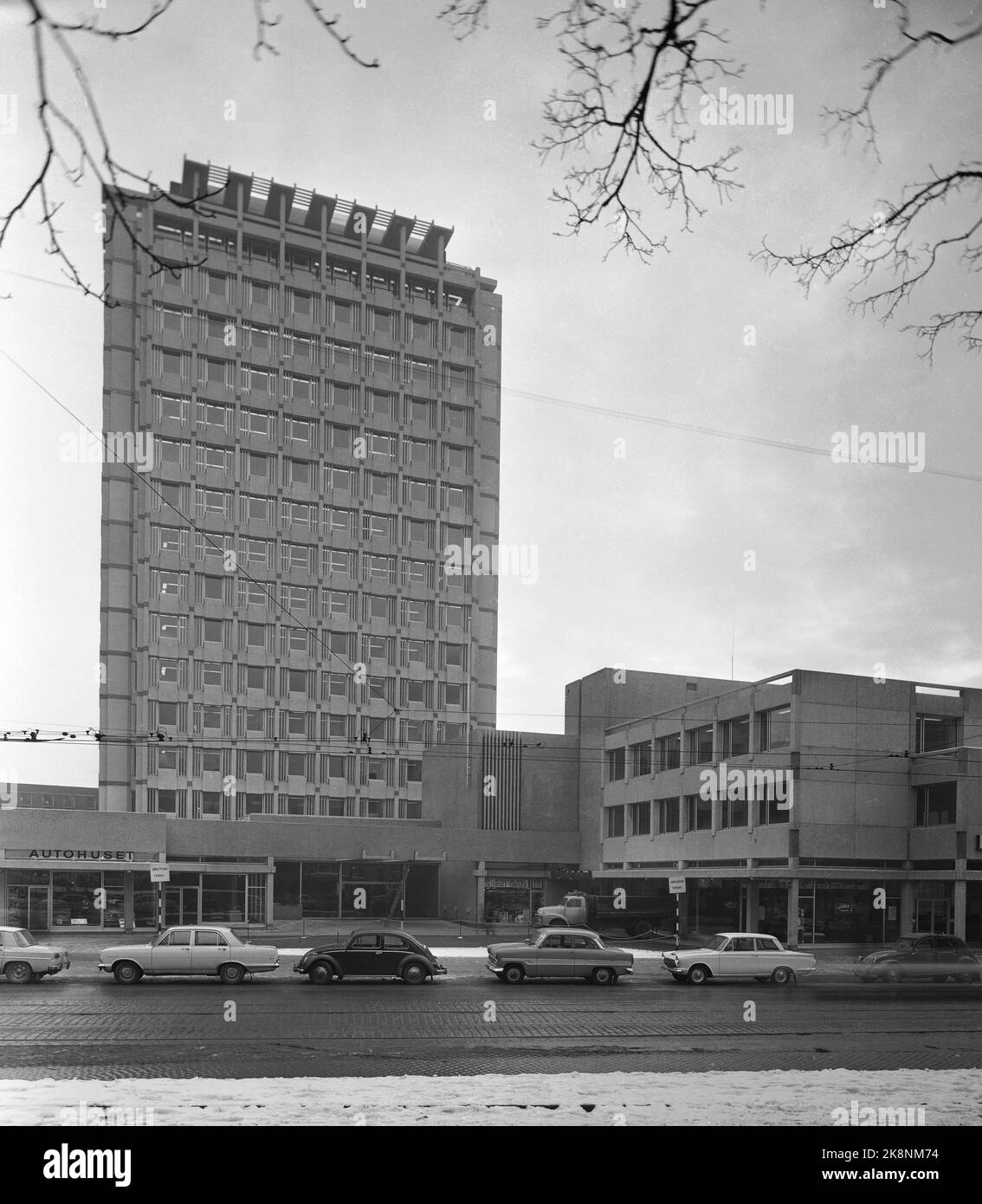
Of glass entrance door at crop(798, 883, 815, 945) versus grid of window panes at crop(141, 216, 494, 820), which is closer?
glass entrance door at crop(798, 883, 815, 945)

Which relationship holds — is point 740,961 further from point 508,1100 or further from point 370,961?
point 508,1100

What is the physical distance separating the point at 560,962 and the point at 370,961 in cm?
470

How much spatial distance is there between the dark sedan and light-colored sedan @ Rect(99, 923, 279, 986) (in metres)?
1.19

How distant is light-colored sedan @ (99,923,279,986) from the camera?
26.6 m

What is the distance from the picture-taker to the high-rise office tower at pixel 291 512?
250ft

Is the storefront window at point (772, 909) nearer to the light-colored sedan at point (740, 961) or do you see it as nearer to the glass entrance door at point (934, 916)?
the glass entrance door at point (934, 916)

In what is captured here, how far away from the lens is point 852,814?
46406 millimetres

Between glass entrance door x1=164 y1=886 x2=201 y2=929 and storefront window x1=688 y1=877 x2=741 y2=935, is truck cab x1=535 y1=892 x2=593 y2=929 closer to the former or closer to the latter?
storefront window x1=688 y1=877 x2=741 y2=935

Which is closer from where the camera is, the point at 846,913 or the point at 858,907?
the point at 846,913

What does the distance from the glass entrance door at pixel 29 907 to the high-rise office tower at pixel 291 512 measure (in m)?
21.9

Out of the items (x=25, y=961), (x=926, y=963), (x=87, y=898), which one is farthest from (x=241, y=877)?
(x=926, y=963)

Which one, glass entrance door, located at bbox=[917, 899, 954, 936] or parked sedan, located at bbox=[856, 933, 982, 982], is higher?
parked sedan, located at bbox=[856, 933, 982, 982]

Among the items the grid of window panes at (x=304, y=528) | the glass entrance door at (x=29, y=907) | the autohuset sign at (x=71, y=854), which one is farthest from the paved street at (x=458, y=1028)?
the grid of window panes at (x=304, y=528)

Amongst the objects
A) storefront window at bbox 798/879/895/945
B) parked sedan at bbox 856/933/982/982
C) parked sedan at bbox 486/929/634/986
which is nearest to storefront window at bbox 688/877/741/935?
storefront window at bbox 798/879/895/945
